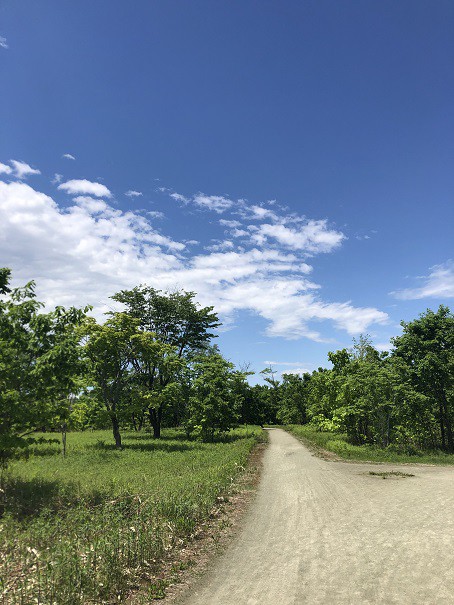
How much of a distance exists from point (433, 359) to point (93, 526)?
71.3 feet

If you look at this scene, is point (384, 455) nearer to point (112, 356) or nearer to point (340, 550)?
point (340, 550)

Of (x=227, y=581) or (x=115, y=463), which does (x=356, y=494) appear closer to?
(x=227, y=581)

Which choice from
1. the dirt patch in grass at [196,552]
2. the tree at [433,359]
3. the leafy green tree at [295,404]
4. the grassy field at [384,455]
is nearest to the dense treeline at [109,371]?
the dirt patch in grass at [196,552]

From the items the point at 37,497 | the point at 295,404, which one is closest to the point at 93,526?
the point at 37,497

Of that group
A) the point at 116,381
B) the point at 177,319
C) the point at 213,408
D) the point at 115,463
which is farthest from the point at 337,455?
the point at 177,319

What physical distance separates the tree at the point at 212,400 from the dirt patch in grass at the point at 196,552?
16.2 m

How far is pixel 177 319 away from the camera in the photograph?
3719 cm

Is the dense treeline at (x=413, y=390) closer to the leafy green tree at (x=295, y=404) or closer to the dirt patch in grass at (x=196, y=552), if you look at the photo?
the dirt patch in grass at (x=196, y=552)

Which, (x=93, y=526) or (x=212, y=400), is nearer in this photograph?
(x=93, y=526)

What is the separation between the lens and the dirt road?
525 centimetres

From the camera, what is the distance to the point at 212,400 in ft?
92.3

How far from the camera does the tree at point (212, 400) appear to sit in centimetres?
2791

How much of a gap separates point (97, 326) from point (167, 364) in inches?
272

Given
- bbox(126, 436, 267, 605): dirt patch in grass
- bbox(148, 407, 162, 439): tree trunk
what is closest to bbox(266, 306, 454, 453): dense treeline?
bbox(126, 436, 267, 605): dirt patch in grass
